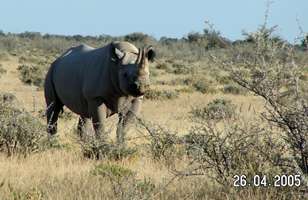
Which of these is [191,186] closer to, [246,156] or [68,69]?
[246,156]

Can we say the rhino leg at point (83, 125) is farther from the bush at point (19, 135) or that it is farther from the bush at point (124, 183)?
the bush at point (124, 183)

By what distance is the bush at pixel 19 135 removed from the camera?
8125 mm

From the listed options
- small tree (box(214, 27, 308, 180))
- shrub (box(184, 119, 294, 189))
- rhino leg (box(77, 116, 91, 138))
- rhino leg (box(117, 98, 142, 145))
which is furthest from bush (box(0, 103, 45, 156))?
small tree (box(214, 27, 308, 180))

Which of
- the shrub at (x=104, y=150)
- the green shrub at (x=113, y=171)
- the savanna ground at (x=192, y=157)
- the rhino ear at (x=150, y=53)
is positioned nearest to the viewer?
the savanna ground at (x=192, y=157)

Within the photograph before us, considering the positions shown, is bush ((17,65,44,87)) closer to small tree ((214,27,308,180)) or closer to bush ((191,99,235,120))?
bush ((191,99,235,120))

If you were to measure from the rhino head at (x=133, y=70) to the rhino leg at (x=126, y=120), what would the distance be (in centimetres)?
31

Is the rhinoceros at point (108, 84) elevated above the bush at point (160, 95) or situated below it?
above

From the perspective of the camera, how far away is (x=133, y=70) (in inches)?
359

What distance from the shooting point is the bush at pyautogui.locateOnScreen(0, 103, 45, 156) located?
812 centimetres

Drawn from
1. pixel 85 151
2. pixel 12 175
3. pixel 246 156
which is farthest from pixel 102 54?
pixel 246 156

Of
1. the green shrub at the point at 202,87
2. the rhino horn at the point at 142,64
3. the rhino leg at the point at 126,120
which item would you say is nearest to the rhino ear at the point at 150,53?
the rhino horn at the point at 142,64
